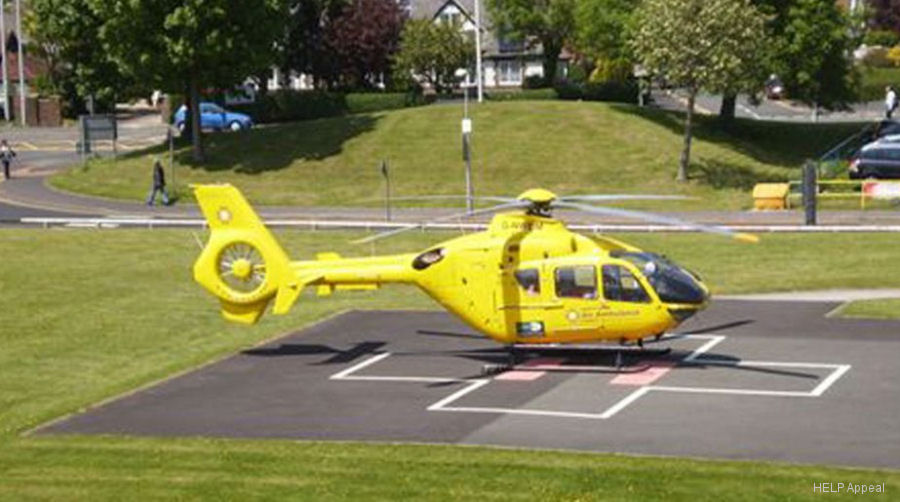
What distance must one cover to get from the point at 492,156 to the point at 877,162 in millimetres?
18797

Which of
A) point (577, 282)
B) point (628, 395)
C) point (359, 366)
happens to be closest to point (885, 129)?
point (577, 282)

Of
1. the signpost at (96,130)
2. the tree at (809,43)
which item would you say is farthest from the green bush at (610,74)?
the signpost at (96,130)

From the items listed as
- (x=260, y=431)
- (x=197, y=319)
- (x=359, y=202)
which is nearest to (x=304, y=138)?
(x=359, y=202)

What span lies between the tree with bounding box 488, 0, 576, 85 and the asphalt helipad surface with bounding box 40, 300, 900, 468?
62.2 m

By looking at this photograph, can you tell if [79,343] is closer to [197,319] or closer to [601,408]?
[197,319]

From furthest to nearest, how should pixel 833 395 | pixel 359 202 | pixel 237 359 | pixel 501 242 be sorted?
pixel 359 202 → pixel 237 359 → pixel 501 242 → pixel 833 395

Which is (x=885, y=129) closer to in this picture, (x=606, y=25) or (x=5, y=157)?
(x=606, y=25)

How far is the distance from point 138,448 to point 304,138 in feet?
166

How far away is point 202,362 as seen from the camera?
30422 millimetres

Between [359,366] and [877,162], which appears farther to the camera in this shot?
[877,162]

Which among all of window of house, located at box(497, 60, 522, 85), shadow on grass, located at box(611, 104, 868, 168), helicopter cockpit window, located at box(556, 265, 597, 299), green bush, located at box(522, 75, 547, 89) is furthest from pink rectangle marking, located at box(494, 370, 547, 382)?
window of house, located at box(497, 60, 522, 85)

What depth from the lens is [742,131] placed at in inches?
2869

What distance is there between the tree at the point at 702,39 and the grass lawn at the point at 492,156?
5.10m

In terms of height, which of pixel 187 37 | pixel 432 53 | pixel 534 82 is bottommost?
pixel 534 82
